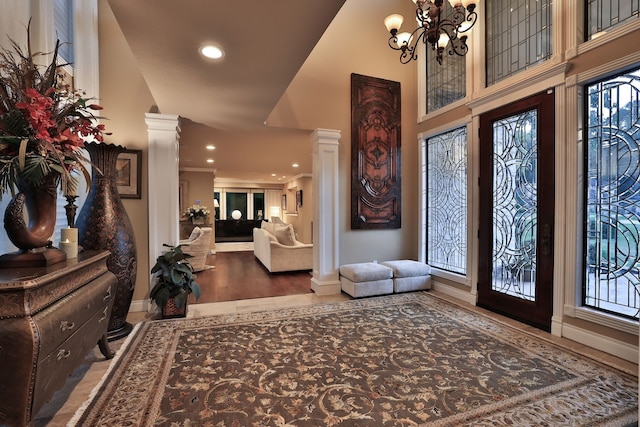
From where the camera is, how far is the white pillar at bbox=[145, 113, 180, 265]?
3.40m

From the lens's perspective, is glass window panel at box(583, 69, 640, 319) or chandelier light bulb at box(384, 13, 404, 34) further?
chandelier light bulb at box(384, 13, 404, 34)

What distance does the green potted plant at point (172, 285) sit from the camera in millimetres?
3078

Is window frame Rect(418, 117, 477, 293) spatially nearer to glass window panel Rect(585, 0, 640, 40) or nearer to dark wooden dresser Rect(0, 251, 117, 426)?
glass window panel Rect(585, 0, 640, 40)

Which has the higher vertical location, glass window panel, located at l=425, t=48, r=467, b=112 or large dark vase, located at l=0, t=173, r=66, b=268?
glass window panel, located at l=425, t=48, r=467, b=112

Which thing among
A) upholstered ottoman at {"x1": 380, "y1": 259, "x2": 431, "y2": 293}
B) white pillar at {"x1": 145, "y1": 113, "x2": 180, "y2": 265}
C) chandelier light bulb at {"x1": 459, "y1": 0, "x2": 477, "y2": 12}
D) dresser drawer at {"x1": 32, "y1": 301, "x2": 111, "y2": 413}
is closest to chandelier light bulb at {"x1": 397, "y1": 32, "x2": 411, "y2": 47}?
chandelier light bulb at {"x1": 459, "y1": 0, "x2": 477, "y2": 12}

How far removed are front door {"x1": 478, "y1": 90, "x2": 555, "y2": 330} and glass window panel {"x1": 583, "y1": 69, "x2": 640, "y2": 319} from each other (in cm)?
29

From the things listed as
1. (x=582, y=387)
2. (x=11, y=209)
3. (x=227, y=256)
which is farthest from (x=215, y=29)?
(x=227, y=256)

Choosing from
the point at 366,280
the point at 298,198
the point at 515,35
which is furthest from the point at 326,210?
the point at 298,198

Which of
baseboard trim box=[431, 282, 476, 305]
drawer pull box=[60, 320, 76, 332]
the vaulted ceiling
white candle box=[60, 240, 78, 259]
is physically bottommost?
baseboard trim box=[431, 282, 476, 305]

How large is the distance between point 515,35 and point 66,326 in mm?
4774

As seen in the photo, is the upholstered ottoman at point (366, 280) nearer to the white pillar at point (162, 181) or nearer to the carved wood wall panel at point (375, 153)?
the carved wood wall panel at point (375, 153)

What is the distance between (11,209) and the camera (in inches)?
60.4

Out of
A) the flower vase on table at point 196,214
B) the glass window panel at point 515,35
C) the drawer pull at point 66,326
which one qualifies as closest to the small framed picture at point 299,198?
the flower vase on table at point 196,214

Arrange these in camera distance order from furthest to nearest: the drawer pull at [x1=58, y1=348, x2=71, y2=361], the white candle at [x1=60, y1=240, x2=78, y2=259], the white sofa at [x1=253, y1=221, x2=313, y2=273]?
the white sofa at [x1=253, y1=221, x2=313, y2=273]
the white candle at [x1=60, y1=240, x2=78, y2=259]
the drawer pull at [x1=58, y1=348, x2=71, y2=361]
